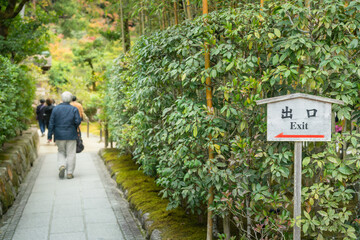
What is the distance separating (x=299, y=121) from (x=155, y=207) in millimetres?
2840

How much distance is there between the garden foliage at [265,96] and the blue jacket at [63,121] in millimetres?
4151

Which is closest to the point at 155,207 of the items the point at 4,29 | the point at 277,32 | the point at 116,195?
the point at 116,195

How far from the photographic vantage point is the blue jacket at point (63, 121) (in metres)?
7.61

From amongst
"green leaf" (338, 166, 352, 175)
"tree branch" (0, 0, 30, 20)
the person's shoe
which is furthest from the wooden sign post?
"tree branch" (0, 0, 30, 20)

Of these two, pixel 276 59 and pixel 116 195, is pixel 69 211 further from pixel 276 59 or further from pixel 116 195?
pixel 276 59

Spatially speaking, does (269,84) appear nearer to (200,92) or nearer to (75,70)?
(200,92)

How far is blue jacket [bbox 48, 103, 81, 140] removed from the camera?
7.61 m

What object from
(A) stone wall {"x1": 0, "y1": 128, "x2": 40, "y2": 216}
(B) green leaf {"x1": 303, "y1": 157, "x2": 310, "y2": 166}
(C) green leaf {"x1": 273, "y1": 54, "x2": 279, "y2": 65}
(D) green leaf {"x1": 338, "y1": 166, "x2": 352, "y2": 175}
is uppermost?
(C) green leaf {"x1": 273, "y1": 54, "x2": 279, "y2": 65}

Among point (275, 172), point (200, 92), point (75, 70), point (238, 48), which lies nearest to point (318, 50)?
point (238, 48)

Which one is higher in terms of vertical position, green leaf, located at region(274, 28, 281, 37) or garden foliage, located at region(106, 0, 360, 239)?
green leaf, located at region(274, 28, 281, 37)

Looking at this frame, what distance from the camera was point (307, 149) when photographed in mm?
3250

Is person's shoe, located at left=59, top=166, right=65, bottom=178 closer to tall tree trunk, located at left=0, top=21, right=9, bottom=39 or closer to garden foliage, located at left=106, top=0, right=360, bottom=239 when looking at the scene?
tall tree trunk, located at left=0, top=21, right=9, bottom=39

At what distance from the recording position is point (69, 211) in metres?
5.64

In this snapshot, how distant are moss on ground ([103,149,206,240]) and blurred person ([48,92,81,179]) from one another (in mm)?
938
